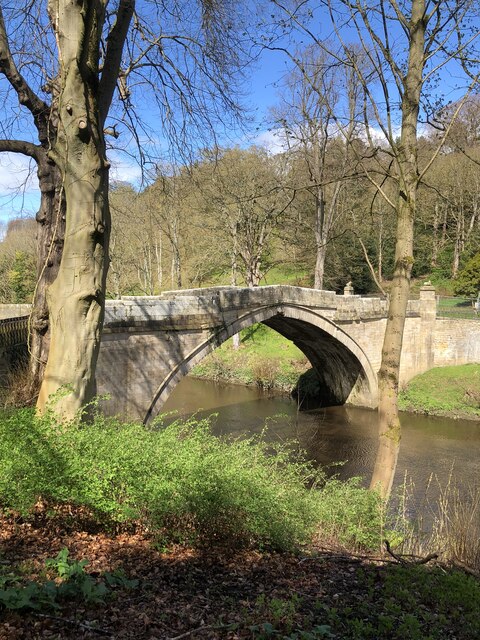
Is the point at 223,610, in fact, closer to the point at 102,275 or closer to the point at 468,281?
the point at 102,275

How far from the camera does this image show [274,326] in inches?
699

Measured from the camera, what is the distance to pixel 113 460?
4.01 metres

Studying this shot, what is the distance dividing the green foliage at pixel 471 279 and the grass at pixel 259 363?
26.6 ft

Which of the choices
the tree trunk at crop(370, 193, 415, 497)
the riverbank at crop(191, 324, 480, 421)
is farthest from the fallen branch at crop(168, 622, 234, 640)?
the riverbank at crop(191, 324, 480, 421)

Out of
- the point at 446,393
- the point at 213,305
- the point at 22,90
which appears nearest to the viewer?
the point at 22,90

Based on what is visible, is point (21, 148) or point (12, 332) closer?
point (21, 148)

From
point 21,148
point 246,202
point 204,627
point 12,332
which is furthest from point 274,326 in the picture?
point 204,627

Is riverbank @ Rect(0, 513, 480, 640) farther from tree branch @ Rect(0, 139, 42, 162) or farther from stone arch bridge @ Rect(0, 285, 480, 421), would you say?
stone arch bridge @ Rect(0, 285, 480, 421)

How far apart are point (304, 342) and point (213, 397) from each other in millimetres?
4246

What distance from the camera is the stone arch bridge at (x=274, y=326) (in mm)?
9742

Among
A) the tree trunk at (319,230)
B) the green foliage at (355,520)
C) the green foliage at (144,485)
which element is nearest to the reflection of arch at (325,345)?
the tree trunk at (319,230)

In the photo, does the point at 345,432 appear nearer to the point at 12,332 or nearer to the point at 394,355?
the point at 394,355

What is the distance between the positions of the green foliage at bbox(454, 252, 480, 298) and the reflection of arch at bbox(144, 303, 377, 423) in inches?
295

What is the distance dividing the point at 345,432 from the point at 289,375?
17.6ft
